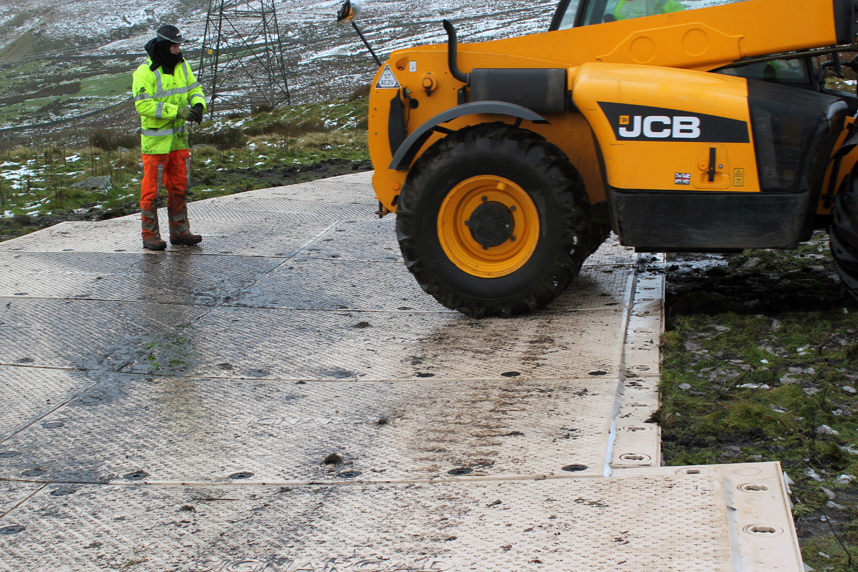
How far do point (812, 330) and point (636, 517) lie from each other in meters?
2.23

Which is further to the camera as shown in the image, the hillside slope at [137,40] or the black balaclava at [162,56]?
the hillside slope at [137,40]

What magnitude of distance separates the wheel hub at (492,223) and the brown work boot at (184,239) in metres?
2.87

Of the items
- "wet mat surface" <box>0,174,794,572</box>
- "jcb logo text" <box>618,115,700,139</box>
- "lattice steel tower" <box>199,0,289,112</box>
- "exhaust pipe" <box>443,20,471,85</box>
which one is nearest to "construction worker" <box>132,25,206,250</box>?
"wet mat surface" <box>0,174,794,572</box>

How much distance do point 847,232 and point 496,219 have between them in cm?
174

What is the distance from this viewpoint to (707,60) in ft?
16.3

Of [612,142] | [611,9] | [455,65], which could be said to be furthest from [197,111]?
[612,142]

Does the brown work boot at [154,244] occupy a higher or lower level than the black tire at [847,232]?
lower

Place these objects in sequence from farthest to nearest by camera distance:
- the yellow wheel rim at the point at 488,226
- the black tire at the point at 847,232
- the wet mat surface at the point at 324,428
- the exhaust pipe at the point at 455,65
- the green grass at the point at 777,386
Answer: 1. the exhaust pipe at the point at 455,65
2. the yellow wheel rim at the point at 488,226
3. the black tire at the point at 847,232
4. the green grass at the point at 777,386
5. the wet mat surface at the point at 324,428

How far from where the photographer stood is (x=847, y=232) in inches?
182

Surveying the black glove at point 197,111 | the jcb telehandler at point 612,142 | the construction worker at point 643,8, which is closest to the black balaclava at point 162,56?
the black glove at point 197,111

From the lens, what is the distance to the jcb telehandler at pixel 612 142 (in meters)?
4.62

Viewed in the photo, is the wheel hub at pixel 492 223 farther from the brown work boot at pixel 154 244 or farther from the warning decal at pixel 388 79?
the brown work boot at pixel 154 244

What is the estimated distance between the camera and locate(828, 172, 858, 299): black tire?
459cm

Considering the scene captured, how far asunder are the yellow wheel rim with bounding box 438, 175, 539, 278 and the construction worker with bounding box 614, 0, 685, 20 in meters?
1.17
